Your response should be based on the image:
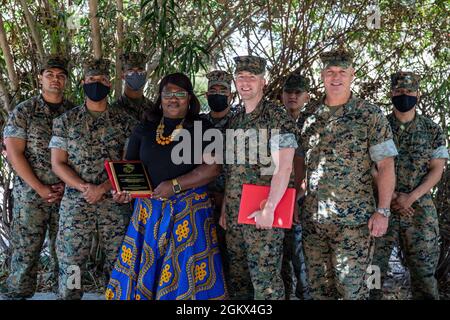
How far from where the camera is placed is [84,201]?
329 centimetres

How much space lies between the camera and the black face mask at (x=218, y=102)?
142 inches

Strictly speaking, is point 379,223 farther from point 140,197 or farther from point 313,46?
point 313,46

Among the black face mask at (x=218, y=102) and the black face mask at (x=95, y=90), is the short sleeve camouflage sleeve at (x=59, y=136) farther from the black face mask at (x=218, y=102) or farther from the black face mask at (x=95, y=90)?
the black face mask at (x=218, y=102)

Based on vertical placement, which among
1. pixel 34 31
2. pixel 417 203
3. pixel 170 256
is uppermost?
pixel 34 31

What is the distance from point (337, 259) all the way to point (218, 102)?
1.40 metres

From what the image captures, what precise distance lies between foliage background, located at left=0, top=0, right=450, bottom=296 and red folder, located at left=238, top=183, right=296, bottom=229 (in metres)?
1.52

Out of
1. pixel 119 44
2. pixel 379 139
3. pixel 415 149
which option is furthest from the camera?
pixel 119 44

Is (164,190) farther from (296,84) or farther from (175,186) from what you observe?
(296,84)

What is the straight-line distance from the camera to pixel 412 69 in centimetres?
463

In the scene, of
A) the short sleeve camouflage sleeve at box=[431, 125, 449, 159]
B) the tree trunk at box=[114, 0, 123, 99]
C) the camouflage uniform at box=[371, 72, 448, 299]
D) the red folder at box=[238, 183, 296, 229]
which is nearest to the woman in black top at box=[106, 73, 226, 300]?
the red folder at box=[238, 183, 296, 229]

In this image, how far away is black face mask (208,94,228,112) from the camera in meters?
3.60

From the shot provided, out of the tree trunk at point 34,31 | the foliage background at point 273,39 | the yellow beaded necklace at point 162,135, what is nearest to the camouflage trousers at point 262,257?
the yellow beaded necklace at point 162,135

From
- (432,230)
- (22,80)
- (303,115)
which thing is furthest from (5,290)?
(432,230)

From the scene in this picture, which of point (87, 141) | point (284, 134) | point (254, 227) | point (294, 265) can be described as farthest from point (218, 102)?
point (294, 265)
